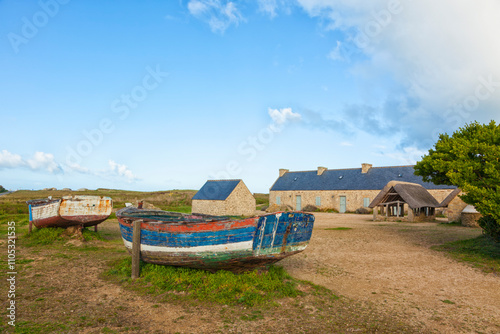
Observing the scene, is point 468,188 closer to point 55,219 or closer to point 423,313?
point 423,313

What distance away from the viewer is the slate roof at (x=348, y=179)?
37688mm

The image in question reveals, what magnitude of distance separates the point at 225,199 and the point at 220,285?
25.5m

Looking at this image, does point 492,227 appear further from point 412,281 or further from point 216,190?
point 216,190

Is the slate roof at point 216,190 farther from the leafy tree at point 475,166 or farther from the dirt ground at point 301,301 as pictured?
the leafy tree at point 475,166

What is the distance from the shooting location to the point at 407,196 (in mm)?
26938

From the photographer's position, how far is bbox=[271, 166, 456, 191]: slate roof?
37688 millimetres

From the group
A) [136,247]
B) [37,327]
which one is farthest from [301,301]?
[37,327]

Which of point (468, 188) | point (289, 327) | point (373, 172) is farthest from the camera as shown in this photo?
point (373, 172)

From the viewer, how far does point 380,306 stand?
6.79 meters

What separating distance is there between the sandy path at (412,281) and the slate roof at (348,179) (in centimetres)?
2490

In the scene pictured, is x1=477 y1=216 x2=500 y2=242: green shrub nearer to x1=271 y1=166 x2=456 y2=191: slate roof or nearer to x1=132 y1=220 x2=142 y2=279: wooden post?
x1=132 y1=220 x2=142 y2=279: wooden post

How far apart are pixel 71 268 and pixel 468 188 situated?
1329cm

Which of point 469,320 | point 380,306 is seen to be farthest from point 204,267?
point 469,320

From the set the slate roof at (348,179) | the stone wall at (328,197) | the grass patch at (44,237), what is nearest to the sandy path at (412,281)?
the grass patch at (44,237)
